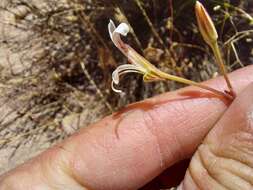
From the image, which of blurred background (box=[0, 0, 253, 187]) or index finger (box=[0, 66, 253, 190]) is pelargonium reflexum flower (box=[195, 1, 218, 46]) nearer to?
index finger (box=[0, 66, 253, 190])

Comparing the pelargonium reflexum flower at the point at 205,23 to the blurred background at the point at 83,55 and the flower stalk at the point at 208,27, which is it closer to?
the flower stalk at the point at 208,27

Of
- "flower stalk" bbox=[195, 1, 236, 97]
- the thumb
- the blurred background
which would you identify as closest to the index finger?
the thumb

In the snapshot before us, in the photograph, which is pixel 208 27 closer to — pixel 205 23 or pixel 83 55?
pixel 205 23

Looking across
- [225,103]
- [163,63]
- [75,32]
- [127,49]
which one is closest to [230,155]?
[225,103]

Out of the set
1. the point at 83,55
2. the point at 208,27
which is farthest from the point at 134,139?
the point at 83,55

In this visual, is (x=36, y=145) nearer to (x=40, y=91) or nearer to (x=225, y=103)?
(x=40, y=91)

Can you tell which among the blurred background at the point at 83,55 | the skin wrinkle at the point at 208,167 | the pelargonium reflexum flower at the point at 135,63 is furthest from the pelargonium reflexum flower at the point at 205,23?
the blurred background at the point at 83,55
